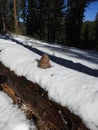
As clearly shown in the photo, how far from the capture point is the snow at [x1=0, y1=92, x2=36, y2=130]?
4406 mm

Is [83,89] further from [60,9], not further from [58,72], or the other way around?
[60,9]

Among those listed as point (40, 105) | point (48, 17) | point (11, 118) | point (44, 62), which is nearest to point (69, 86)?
point (40, 105)

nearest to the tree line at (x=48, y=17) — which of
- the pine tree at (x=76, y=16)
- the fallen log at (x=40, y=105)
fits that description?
the pine tree at (x=76, y=16)

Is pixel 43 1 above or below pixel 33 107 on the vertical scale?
above

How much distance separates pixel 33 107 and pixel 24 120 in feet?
1.79

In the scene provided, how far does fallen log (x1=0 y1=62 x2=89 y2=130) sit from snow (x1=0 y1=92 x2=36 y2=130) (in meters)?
0.22

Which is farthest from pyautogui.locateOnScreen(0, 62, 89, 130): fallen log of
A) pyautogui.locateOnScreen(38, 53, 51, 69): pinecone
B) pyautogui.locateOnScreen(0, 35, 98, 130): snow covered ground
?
pyautogui.locateOnScreen(38, 53, 51, 69): pinecone

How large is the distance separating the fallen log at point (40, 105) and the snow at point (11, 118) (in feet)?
0.73

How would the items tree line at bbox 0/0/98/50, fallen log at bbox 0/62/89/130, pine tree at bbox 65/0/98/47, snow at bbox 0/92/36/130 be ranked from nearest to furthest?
fallen log at bbox 0/62/89/130
snow at bbox 0/92/36/130
pine tree at bbox 65/0/98/47
tree line at bbox 0/0/98/50

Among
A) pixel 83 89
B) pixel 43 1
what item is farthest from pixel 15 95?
pixel 43 1

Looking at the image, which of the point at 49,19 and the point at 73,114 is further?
the point at 49,19

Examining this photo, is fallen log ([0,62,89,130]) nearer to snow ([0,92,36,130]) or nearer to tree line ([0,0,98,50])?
snow ([0,92,36,130])

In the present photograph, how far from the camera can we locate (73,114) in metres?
3.04

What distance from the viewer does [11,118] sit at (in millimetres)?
4750
